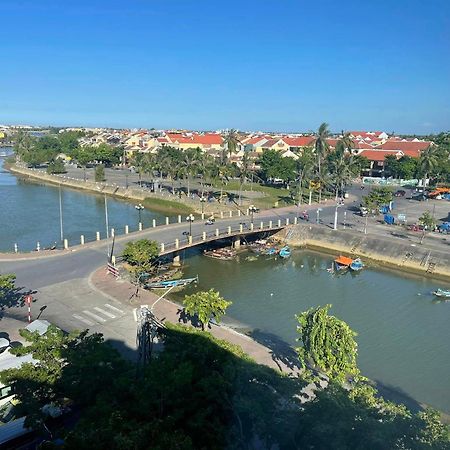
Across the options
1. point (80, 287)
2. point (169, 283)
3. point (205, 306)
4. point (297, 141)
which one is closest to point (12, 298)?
point (80, 287)

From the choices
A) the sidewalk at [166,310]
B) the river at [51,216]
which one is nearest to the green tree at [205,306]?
the sidewalk at [166,310]

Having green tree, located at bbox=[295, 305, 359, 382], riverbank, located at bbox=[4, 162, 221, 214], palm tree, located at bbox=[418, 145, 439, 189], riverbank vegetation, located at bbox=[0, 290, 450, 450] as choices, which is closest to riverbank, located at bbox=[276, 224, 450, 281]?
riverbank, located at bbox=[4, 162, 221, 214]

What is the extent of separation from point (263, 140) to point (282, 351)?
8457cm

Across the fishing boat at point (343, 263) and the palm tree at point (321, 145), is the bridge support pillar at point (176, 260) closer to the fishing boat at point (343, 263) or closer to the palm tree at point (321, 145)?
the fishing boat at point (343, 263)

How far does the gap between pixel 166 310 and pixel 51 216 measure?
1307 inches

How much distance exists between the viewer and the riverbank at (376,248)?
35156mm

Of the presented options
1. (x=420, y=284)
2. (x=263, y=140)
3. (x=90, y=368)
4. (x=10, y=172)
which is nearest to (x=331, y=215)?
(x=420, y=284)

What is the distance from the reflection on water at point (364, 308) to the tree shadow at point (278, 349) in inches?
17.5

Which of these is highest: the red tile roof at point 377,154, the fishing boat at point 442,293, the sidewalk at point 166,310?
the red tile roof at point 377,154

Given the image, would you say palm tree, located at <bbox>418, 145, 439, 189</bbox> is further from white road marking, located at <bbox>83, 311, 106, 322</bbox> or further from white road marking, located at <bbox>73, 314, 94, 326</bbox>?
white road marking, located at <bbox>73, 314, 94, 326</bbox>

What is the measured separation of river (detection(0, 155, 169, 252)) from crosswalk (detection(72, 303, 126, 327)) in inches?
681

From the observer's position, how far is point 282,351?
2088 centimetres

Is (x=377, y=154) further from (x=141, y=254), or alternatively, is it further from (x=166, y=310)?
(x=166, y=310)

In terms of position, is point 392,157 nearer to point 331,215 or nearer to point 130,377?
point 331,215
